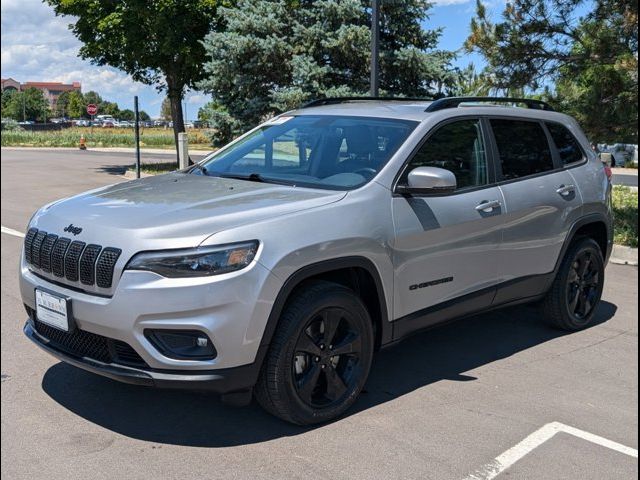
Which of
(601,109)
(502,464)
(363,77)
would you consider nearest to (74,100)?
(363,77)

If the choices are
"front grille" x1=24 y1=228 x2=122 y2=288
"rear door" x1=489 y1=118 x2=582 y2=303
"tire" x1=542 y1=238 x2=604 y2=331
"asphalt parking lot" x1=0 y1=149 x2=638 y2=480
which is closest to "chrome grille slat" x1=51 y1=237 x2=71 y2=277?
"front grille" x1=24 y1=228 x2=122 y2=288

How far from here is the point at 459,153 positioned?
4695 millimetres

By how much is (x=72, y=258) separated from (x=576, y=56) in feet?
28.5

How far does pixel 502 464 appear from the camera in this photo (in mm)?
3463

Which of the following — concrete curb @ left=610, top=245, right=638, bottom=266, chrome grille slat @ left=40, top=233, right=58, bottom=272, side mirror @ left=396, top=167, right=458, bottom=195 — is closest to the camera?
chrome grille slat @ left=40, top=233, right=58, bottom=272

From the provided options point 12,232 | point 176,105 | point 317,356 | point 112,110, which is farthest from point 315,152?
point 112,110

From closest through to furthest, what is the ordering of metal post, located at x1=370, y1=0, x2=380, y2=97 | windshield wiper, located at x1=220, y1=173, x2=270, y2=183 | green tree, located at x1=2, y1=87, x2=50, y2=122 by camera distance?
windshield wiper, located at x1=220, y1=173, x2=270, y2=183, metal post, located at x1=370, y1=0, x2=380, y2=97, green tree, located at x1=2, y1=87, x2=50, y2=122

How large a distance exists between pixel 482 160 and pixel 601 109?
5.98m

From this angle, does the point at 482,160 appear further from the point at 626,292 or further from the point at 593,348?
the point at 626,292

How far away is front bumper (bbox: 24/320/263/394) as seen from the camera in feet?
10.8

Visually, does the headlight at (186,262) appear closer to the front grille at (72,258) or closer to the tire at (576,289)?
the front grille at (72,258)

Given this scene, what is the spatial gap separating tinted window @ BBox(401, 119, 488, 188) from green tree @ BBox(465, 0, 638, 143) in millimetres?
5162

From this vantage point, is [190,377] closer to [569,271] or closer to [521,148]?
[521,148]

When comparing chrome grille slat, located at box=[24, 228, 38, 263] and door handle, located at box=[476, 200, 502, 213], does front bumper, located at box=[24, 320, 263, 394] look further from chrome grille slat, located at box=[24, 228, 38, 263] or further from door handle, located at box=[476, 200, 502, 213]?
door handle, located at box=[476, 200, 502, 213]
